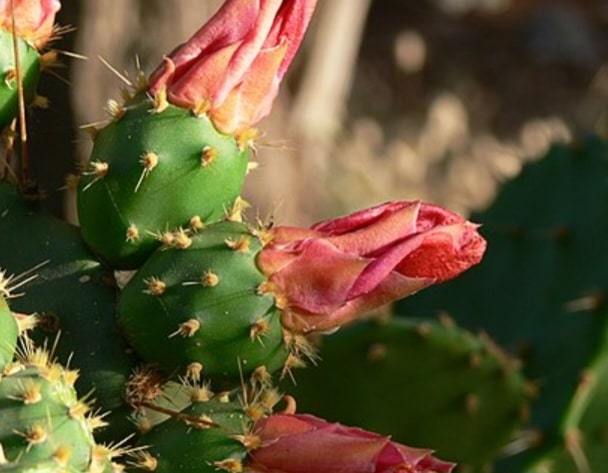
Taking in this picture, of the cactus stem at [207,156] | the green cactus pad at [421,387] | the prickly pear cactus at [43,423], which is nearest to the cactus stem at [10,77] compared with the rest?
the cactus stem at [207,156]

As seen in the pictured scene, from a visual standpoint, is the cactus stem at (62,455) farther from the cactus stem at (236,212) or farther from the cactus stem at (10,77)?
the cactus stem at (10,77)

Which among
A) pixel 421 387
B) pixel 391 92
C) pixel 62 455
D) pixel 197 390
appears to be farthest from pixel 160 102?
pixel 391 92

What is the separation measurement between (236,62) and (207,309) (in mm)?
219

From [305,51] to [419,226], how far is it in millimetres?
4792

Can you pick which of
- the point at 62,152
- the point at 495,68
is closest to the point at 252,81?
the point at 62,152

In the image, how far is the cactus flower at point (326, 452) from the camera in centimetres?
120

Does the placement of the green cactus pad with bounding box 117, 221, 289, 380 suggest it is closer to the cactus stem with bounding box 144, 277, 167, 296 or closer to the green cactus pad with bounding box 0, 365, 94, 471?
the cactus stem with bounding box 144, 277, 167, 296

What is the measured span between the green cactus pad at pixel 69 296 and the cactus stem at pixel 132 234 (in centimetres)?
6

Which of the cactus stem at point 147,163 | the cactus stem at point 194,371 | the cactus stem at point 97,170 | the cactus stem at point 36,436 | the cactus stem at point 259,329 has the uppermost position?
the cactus stem at point 147,163

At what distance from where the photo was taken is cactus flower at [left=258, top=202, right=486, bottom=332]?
1.29 m

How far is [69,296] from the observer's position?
4.52 feet

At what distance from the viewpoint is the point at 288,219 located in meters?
4.45

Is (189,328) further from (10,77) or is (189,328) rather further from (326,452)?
(10,77)

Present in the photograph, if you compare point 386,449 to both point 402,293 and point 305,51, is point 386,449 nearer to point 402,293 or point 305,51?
point 402,293
